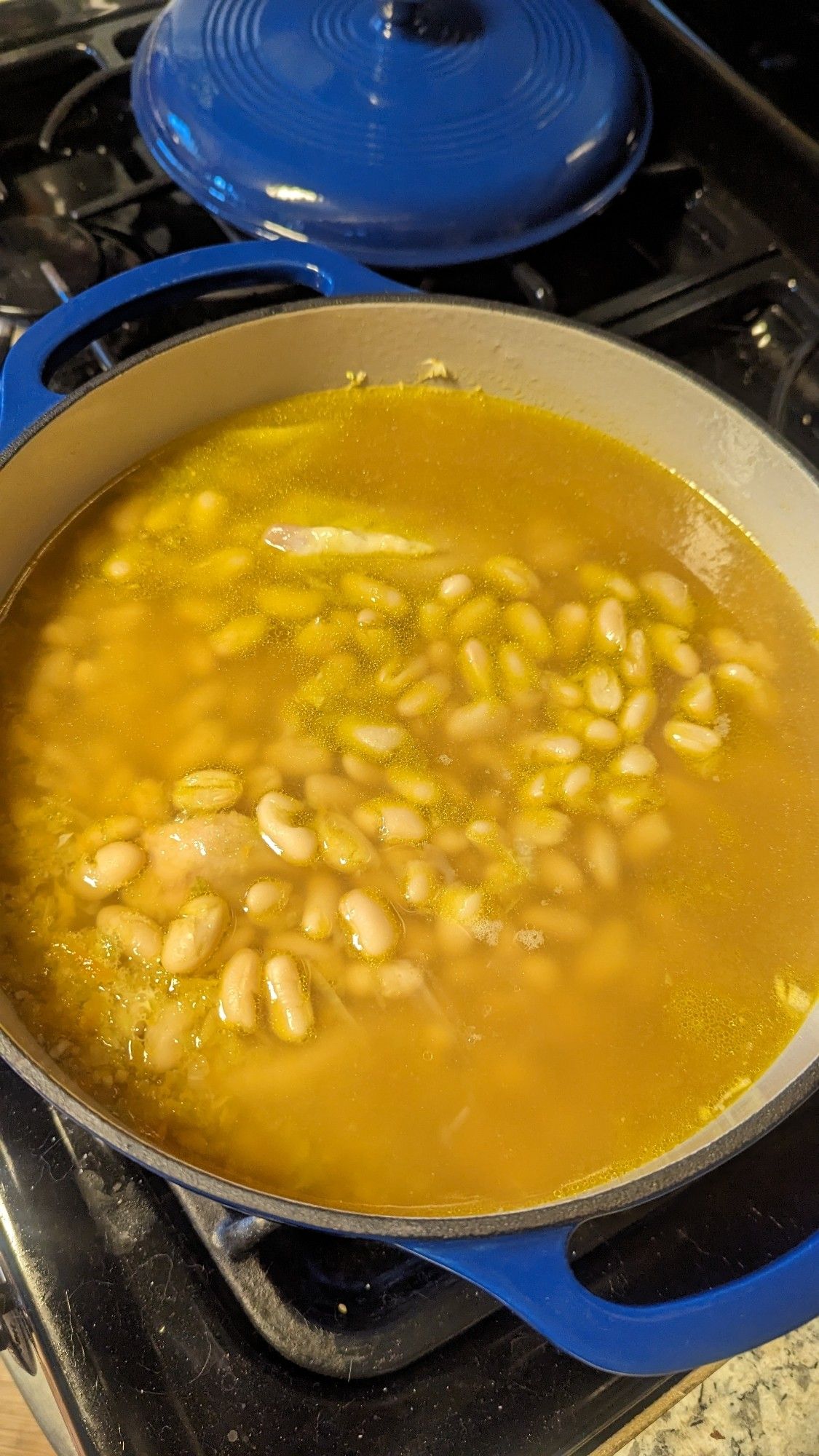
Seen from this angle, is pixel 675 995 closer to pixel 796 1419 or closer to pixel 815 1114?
pixel 815 1114

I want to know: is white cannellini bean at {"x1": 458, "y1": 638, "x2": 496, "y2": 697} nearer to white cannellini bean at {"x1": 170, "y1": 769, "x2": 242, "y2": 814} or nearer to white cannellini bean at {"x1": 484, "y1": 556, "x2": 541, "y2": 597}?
white cannellini bean at {"x1": 484, "y1": 556, "x2": 541, "y2": 597}

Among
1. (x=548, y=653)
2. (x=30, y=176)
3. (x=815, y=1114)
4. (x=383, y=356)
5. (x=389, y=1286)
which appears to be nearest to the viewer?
(x=389, y=1286)

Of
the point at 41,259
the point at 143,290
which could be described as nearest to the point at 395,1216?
the point at 143,290

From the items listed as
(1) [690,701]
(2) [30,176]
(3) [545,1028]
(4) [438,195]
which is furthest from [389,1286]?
(2) [30,176]

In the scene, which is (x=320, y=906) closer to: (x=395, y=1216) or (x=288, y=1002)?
(x=288, y=1002)

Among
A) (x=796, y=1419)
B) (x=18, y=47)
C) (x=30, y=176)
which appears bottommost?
(x=796, y=1419)

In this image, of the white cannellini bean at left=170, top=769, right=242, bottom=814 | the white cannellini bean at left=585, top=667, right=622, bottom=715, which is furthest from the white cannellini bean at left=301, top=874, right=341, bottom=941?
the white cannellini bean at left=585, top=667, right=622, bottom=715

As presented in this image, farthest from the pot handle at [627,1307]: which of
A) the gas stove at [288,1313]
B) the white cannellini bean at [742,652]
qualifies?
the white cannellini bean at [742,652]
